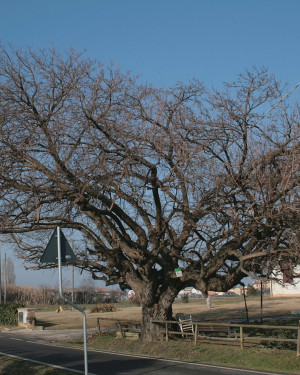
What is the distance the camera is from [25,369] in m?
14.0

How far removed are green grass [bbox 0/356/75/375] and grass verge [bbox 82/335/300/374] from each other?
179 inches

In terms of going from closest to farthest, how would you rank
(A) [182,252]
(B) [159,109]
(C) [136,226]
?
(B) [159,109] < (C) [136,226] < (A) [182,252]

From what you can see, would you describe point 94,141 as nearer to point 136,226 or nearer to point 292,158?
point 136,226

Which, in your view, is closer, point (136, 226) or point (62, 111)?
point (62, 111)

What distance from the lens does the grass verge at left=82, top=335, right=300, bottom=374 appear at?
13.8 m

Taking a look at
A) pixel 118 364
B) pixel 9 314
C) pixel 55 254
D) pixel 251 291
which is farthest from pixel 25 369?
pixel 251 291

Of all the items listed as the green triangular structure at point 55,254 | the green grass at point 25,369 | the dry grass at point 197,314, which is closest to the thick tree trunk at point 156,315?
the green grass at point 25,369

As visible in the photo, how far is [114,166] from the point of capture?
16062 millimetres

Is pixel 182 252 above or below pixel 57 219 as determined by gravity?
below

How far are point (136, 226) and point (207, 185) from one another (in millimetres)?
3685

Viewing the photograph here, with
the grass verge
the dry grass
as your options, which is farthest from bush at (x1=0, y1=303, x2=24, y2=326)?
the grass verge

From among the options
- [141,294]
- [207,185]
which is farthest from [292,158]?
[141,294]

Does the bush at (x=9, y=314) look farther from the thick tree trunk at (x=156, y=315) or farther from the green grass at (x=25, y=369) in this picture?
the green grass at (x=25, y=369)

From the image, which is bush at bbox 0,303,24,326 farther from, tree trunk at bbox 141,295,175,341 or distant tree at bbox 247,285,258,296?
distant tree at bbox 247,285,258,296
